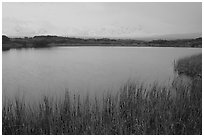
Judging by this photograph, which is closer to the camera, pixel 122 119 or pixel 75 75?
pixel 122 119

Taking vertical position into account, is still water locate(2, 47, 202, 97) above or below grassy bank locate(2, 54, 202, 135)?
below

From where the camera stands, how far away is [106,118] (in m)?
4.94

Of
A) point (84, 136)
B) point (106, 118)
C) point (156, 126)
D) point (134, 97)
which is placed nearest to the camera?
point (84, 136)

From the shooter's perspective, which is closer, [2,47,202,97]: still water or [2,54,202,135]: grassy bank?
[2,54,202,135]: grassy bank

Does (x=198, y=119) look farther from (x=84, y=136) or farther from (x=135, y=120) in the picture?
(x=84, y=136)

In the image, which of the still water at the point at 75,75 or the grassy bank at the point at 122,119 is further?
the still water at the point at 75,75

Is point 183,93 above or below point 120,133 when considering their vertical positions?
above

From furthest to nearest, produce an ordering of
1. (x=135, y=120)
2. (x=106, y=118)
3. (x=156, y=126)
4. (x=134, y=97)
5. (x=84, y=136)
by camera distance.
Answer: (x=134, y=97) < (x=106, y=118) < (x=135, y=120) < (x=156, y=126) < (x=84, y=136)

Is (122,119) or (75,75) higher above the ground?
(122,119)

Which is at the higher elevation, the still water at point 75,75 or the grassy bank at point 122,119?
the grassy bank at point 122,119

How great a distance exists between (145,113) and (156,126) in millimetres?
466

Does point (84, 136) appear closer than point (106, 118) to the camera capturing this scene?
Yes

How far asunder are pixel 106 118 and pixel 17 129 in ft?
6.24

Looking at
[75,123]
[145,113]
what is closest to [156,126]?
[145,113]
